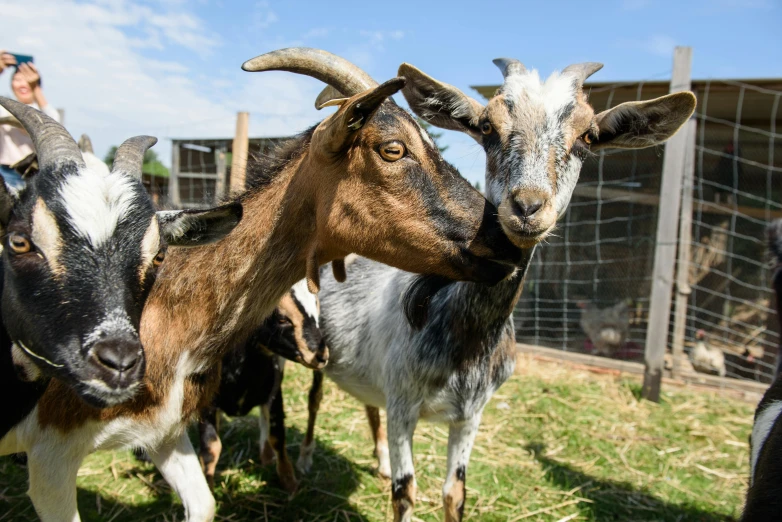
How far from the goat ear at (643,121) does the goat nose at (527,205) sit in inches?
35.1

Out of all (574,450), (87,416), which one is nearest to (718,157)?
(574,450)

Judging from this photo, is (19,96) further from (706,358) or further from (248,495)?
(706,358)

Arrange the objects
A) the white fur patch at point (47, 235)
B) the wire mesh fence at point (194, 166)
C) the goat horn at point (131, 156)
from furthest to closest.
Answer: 1. the wire mesh fence at point (194, 166)
2. the goat horn at point (131, 156)
3. the white fur patch at point (47, 235)

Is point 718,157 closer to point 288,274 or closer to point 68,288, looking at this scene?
point 288,274

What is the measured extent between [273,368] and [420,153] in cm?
233

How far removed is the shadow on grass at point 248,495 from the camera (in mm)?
3738

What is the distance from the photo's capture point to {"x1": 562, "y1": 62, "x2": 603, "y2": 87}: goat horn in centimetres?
320

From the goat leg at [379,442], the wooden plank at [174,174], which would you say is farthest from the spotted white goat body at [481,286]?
the wooden plank at [174,174]

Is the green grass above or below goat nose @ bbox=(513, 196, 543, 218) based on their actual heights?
below

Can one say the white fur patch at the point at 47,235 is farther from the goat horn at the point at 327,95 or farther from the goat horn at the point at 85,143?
the goat horn at the point at 85,143

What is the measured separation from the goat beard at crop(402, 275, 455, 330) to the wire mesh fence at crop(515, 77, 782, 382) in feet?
17.7

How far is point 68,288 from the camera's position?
205 centimetres

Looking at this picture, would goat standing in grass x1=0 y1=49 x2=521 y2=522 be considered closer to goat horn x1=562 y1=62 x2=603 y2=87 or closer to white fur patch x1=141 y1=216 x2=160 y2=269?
white fur patch x1=141 y1=216 x2=160 y2=269

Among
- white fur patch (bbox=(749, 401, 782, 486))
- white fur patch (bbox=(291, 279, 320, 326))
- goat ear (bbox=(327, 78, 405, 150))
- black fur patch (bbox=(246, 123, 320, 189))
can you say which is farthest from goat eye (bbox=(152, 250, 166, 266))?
white fur patch (bbox=(749, 401, 782, 486))
